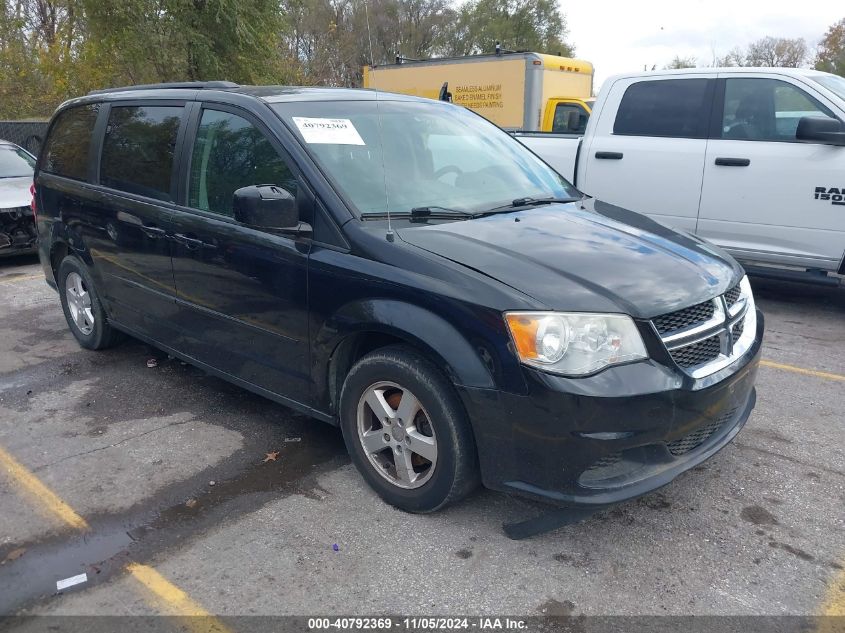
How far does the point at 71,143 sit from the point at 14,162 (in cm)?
559

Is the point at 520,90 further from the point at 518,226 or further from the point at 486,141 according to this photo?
the point at 518,226

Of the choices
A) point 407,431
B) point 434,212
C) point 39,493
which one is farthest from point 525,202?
point 39,493

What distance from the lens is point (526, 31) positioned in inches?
1783

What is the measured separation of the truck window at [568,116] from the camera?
42.0ft

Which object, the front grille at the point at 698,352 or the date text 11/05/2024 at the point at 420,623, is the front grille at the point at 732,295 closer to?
the front grille at the point at 698,352

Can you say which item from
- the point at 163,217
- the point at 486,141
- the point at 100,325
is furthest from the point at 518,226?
the point at 100,325

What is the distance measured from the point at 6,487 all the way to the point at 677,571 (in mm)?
3145

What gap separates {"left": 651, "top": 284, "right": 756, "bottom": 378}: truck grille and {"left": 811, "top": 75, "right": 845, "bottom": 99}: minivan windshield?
13.5 ft

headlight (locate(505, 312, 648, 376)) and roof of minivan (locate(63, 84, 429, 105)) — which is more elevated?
roof of minivan (locate(63, 84, 429, 105))

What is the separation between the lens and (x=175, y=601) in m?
2.74

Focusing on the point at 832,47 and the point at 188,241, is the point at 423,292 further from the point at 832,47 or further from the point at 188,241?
the point at 832,47

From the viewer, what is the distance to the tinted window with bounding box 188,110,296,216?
364 cm

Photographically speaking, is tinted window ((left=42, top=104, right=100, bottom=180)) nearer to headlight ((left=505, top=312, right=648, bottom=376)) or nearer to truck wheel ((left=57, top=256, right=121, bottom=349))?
truck wheel ((left=57, top=256, right=121, bottom=349))

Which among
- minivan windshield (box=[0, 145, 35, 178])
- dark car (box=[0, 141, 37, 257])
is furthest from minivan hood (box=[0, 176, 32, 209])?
minivan windshield (box=[0, 145, 35, 178])
